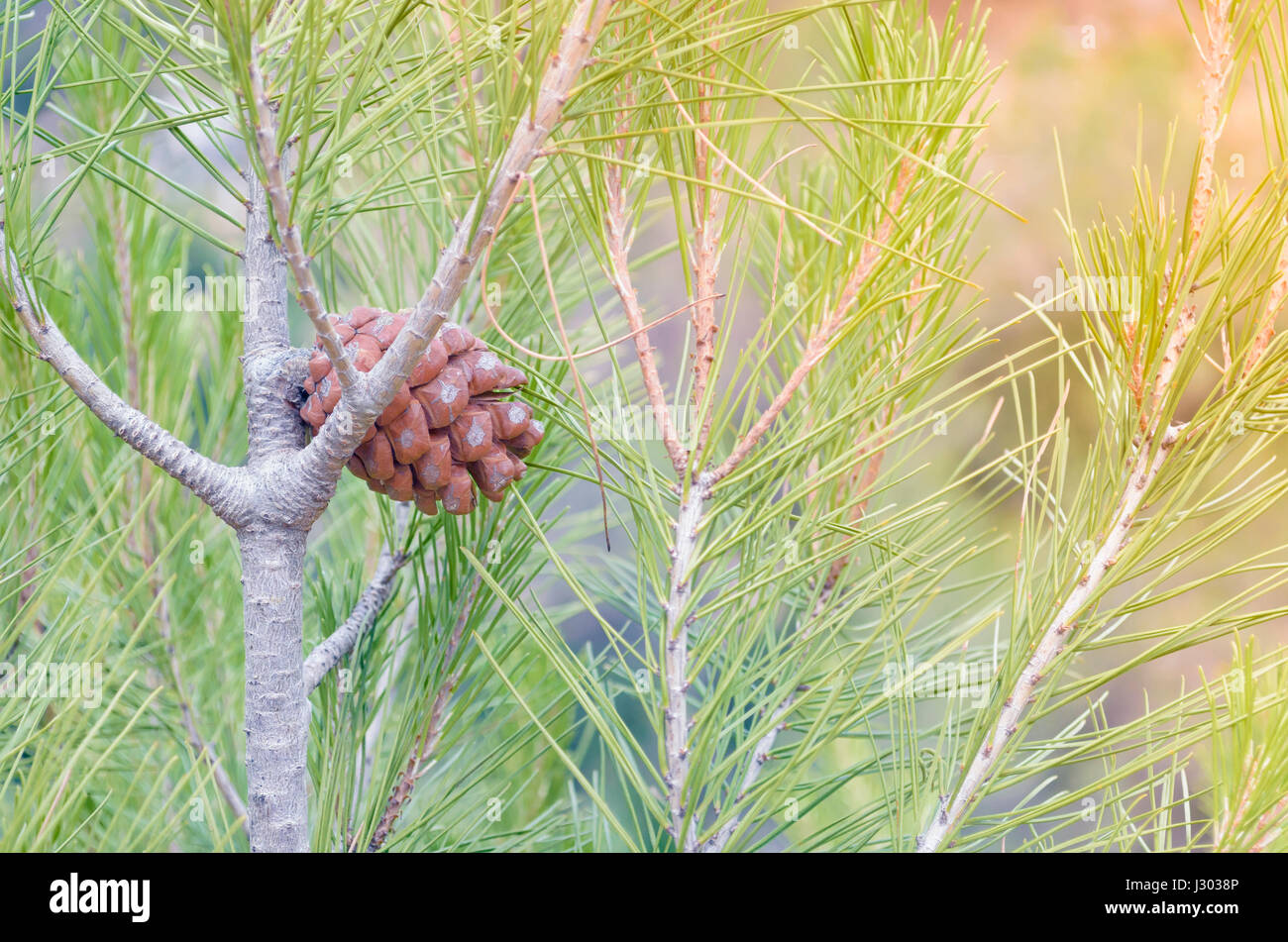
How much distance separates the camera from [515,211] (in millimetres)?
296

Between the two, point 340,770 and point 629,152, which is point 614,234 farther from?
point 340,770

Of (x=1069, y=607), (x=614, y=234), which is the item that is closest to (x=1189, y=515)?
(x=1069, y=607)

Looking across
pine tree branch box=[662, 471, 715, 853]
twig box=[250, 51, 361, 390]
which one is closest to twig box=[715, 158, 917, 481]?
pine tree branch box=[662, 471, 715, 853]

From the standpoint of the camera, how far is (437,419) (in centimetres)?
20

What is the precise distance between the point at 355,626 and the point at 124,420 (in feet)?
0.27

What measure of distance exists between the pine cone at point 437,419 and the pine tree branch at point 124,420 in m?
0.02

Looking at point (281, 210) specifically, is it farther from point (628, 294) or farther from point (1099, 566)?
point (1099, 566)

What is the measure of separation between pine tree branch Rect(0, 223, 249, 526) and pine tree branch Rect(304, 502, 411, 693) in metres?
0.05

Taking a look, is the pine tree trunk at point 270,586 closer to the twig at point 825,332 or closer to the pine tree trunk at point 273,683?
the pine tree trunk at point 273,683

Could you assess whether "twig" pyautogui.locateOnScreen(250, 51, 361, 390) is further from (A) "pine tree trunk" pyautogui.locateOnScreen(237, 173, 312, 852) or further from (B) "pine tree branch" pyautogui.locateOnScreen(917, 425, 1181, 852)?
(B) "pine tree branch" pyautogui.locateOnScreen(917, 425, 1181, 852)

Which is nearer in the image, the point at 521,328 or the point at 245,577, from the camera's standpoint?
the point at 245,577

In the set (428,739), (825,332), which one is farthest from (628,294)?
(428,739)

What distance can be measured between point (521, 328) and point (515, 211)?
0.04 meters
